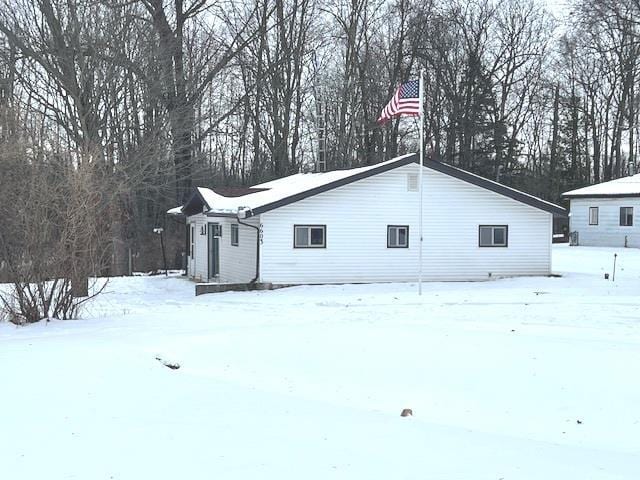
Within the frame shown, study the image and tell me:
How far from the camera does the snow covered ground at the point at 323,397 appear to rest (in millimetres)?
5742

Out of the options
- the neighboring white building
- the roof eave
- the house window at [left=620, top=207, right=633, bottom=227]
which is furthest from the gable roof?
the house window at [left=620, top=207, right=633, bottom=227]

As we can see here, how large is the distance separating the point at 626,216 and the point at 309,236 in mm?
19652

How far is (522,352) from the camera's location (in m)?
9.59

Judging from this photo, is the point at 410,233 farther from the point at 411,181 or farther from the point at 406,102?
the point at 406,102

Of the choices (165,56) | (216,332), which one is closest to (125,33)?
(165,56)

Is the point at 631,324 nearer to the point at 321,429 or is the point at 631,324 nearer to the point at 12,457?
the point at 321,429

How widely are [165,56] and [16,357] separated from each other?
1807 cm

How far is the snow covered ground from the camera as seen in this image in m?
5.74

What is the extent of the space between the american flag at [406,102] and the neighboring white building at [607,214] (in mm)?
18514

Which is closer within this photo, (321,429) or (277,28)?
(321,429)

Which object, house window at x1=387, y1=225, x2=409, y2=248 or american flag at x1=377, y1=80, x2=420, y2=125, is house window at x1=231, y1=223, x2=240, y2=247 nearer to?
house window at x1=387, y1=225, x2=409, y2=248

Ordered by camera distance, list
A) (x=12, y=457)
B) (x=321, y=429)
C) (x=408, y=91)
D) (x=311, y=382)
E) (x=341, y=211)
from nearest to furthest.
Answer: (x=12, y=457), (x=321, y=429), (x=311, y=382), (x=408, y=91), (x=341, y=211)

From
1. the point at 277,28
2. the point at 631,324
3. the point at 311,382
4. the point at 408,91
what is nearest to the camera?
the point at 311,382

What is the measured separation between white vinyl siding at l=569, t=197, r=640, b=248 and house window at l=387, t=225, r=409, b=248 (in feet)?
54.9
